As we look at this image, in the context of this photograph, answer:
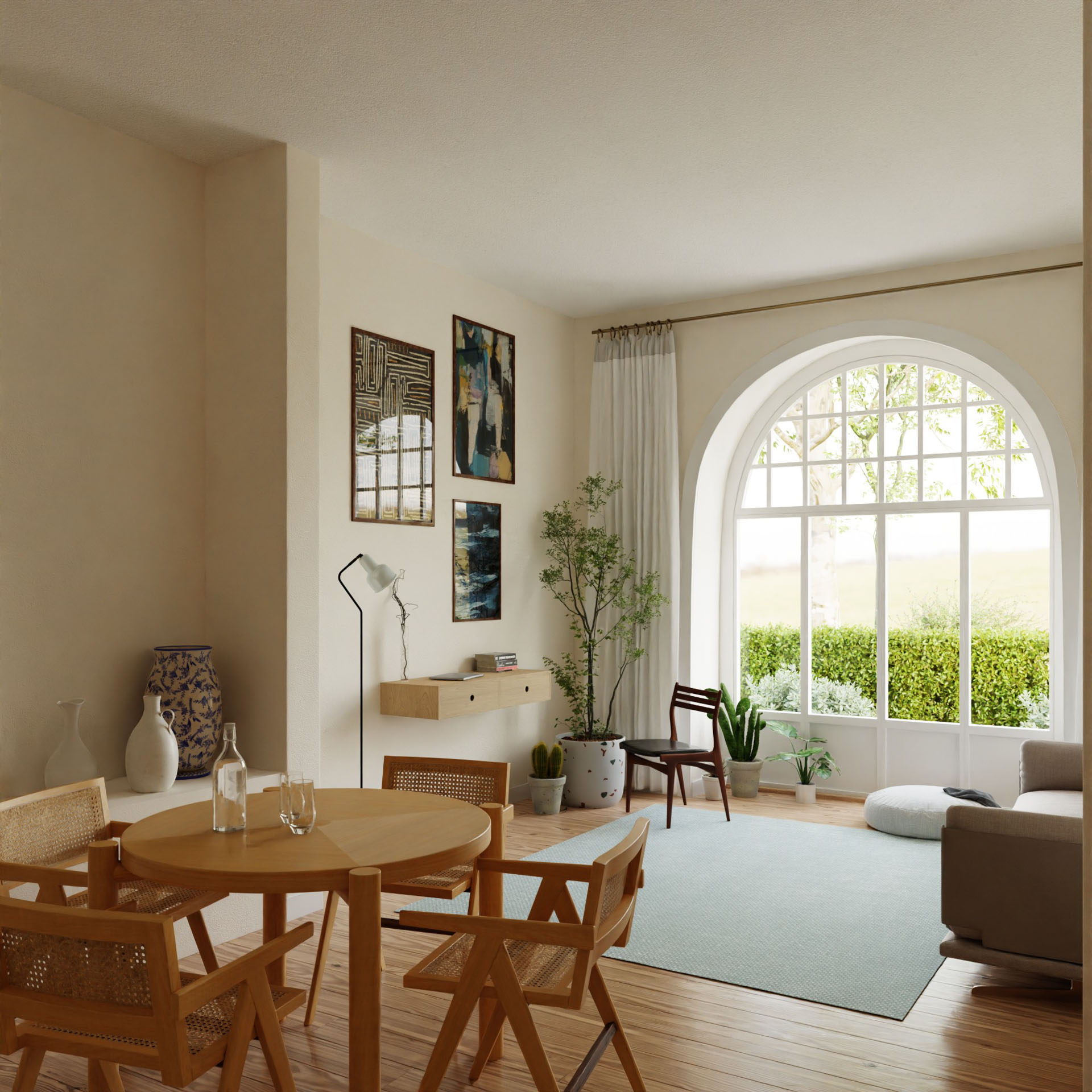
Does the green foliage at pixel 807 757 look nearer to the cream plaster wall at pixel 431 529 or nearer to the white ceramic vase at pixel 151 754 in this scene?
the cream plaster wall at pixel 431 529

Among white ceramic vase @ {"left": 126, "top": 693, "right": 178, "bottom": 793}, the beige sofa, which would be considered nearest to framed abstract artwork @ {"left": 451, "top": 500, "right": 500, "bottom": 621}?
white ceramic vase @ {"left": 126, "top": 693, "right": 178, "bottom": 793}

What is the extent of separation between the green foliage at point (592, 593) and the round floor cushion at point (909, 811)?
1.78m

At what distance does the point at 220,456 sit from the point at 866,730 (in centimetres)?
464

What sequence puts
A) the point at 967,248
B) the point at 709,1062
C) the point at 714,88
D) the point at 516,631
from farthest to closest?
the point at 516,631 → the point at 967,248 → the point at 714,88 → the point at 709,1062

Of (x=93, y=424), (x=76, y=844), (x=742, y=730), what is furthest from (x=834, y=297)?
(x=76, y=844)

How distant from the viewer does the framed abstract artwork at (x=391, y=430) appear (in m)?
5.28

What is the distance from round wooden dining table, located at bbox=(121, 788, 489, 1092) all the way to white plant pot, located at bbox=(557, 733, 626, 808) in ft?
11.4

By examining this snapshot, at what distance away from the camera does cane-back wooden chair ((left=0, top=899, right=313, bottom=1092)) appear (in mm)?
1835

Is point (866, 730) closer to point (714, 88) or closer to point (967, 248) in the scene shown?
point (967, 248)

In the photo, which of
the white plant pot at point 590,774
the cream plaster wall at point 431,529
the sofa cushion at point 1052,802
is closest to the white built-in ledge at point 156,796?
the cream plaster wall at point 431,529

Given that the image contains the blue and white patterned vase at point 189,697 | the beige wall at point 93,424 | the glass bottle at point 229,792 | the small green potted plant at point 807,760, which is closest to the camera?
the glass bottle at point 229,792

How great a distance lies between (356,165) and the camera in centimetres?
446

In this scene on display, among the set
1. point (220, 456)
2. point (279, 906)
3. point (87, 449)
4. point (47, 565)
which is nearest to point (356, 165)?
point (220, 456)

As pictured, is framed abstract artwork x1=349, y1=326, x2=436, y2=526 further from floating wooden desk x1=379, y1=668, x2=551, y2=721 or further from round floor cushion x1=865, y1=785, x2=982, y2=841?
round floor cushion x1=865, y1=785, x2=982, y2=841
